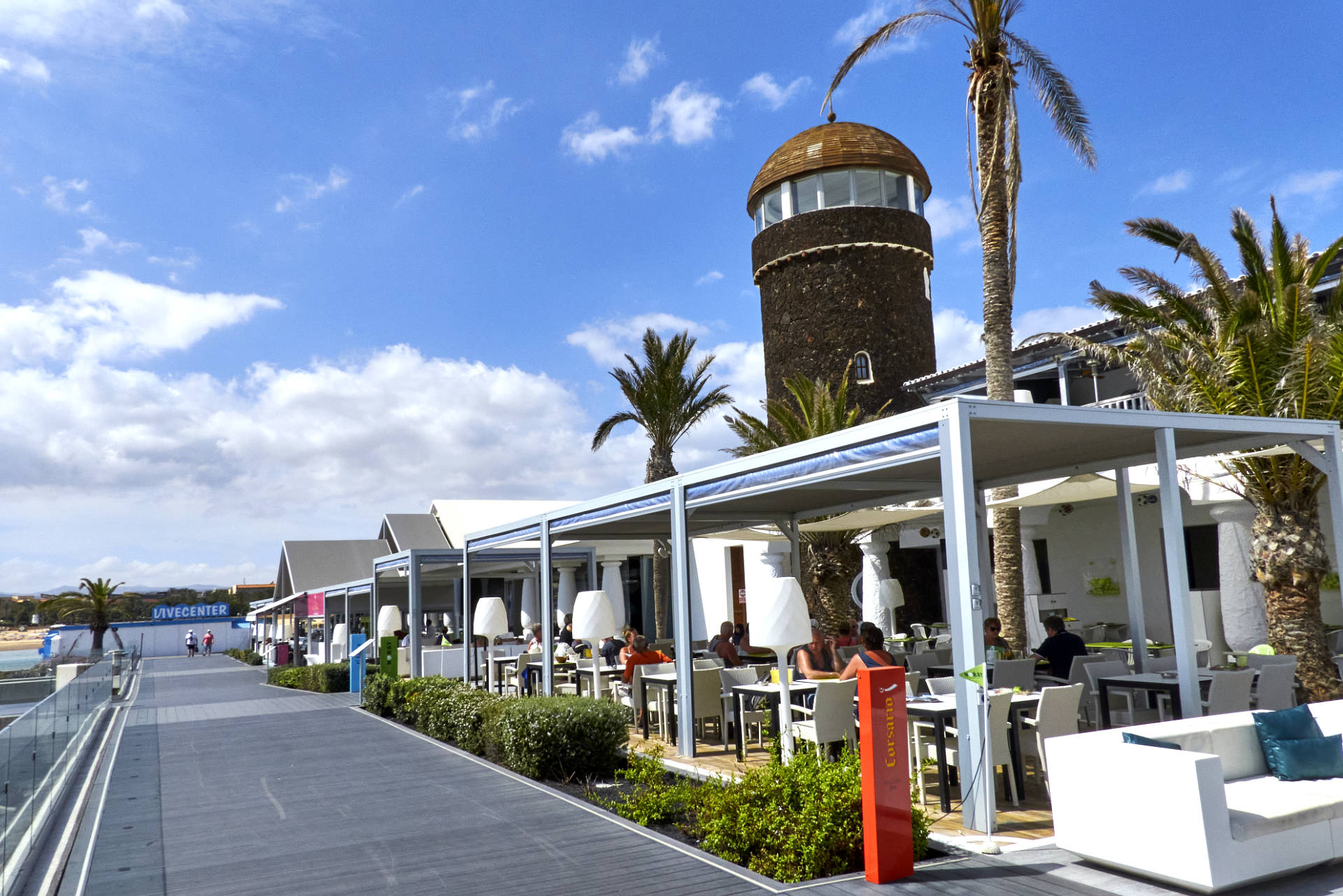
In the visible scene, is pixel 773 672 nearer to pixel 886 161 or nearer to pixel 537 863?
pixel 537 863

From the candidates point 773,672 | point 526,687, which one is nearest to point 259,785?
point 773,672

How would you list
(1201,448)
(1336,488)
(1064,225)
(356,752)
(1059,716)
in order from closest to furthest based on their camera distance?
1. (1059,716)
2. (1336,488)
3. (1201,448)
4. (356,752)
5. (1064,225)

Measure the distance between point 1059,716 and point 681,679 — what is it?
4.01 meters

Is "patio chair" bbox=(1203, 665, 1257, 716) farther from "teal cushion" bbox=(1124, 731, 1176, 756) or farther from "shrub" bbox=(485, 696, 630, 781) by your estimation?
"shrub" bbox=(485, 696, 630, 781)

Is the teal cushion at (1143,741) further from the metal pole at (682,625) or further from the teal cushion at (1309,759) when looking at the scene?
the metal pole at (682,625)

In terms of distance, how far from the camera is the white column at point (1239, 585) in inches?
546

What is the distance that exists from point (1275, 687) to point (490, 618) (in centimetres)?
1021

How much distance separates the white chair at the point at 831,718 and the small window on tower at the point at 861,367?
15833mm

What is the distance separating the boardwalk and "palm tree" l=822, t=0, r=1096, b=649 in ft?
23.8

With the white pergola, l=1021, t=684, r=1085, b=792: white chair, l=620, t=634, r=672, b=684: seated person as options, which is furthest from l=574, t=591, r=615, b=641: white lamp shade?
l=1021, t=684, r=1085, b=792: white chair

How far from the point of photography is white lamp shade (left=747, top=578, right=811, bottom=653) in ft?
26.0

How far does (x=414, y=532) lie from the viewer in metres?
38.4

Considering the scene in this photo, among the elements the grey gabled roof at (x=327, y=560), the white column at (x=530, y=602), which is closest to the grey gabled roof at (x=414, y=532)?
the grey gabled roof at (x=327, y=560)

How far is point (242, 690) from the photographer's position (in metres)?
23.0
